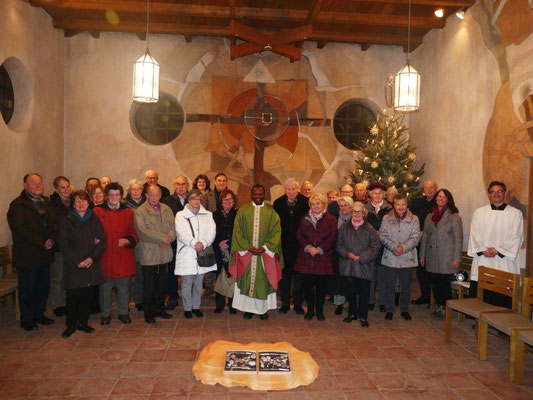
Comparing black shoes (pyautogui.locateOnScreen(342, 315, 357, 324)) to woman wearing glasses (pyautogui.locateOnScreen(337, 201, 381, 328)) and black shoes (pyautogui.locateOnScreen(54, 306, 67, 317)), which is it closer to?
woman wearing glasses (pyautogui.locateOnScreen(337, 201, 381, 328))

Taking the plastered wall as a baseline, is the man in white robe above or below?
below

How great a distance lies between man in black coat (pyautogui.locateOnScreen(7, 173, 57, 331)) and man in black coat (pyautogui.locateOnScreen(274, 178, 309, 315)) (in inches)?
121

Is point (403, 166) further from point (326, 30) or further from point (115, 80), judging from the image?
point (115, 80)

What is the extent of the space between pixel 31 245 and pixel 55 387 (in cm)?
215

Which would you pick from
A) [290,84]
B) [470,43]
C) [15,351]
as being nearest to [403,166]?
[470,43]

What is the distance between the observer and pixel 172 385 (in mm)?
3953

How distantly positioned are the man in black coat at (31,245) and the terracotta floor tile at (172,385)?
7.65 ft

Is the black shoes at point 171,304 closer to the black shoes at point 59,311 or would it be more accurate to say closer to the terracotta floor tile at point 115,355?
the black shoes at point 59,311

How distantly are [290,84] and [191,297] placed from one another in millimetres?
6040

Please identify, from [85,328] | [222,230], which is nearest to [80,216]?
[85,328]

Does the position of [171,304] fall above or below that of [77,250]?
below

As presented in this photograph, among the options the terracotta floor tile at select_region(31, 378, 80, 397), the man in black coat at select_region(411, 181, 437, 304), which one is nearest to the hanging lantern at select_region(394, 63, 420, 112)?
the man in black coat at select_region(411, 181, 437, 304)

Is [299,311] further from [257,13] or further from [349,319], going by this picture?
[257,13]

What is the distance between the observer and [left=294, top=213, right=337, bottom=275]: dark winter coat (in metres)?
5.91
